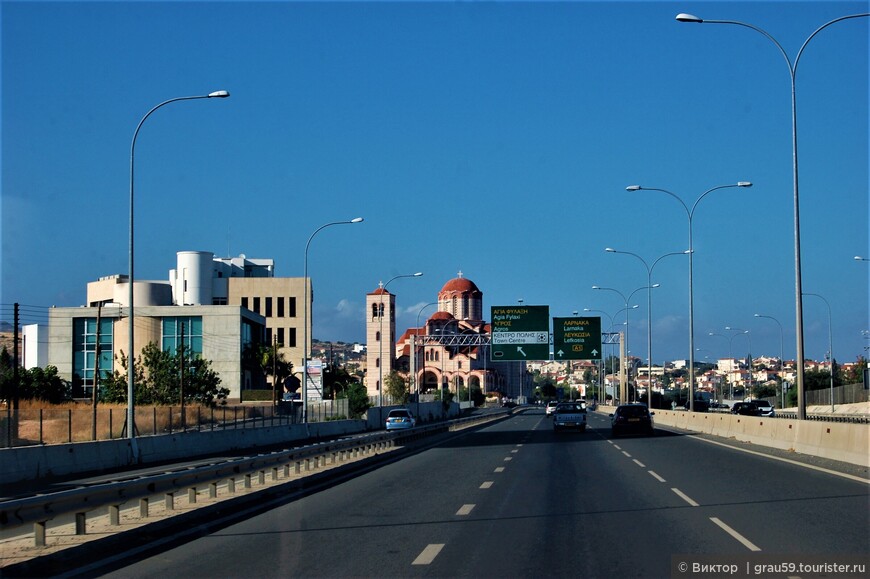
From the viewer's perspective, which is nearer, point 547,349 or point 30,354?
point 547,349

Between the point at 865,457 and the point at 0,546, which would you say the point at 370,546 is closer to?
the point at 0,546

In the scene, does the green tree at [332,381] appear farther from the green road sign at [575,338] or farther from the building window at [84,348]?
the green road sign at [575,338]

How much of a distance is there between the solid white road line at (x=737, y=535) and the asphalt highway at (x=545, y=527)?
0.05ft

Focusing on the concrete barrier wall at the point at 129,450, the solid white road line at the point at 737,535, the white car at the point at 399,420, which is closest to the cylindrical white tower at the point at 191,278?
the white car at the point at 399,420

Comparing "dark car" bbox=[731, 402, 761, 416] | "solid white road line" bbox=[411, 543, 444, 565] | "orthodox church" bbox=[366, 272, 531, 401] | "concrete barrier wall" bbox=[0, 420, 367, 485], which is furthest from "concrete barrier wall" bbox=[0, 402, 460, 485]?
"orthodox church" bbox=[366, 272, 531, 401]

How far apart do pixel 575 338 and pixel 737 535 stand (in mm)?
61454

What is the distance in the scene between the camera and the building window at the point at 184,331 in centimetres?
9569

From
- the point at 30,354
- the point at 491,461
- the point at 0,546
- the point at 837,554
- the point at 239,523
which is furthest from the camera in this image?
the point at 30,354

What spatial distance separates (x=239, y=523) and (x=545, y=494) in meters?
6.31

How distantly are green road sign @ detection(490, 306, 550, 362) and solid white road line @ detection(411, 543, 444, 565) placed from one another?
59234 mm

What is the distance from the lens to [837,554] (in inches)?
470

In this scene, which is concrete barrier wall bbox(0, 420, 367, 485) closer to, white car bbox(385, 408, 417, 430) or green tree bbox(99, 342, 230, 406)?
white car bbox(385, 408, 417, 430)

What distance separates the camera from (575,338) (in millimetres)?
74688

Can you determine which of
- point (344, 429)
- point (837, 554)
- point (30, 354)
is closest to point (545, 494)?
point (837, 554)
